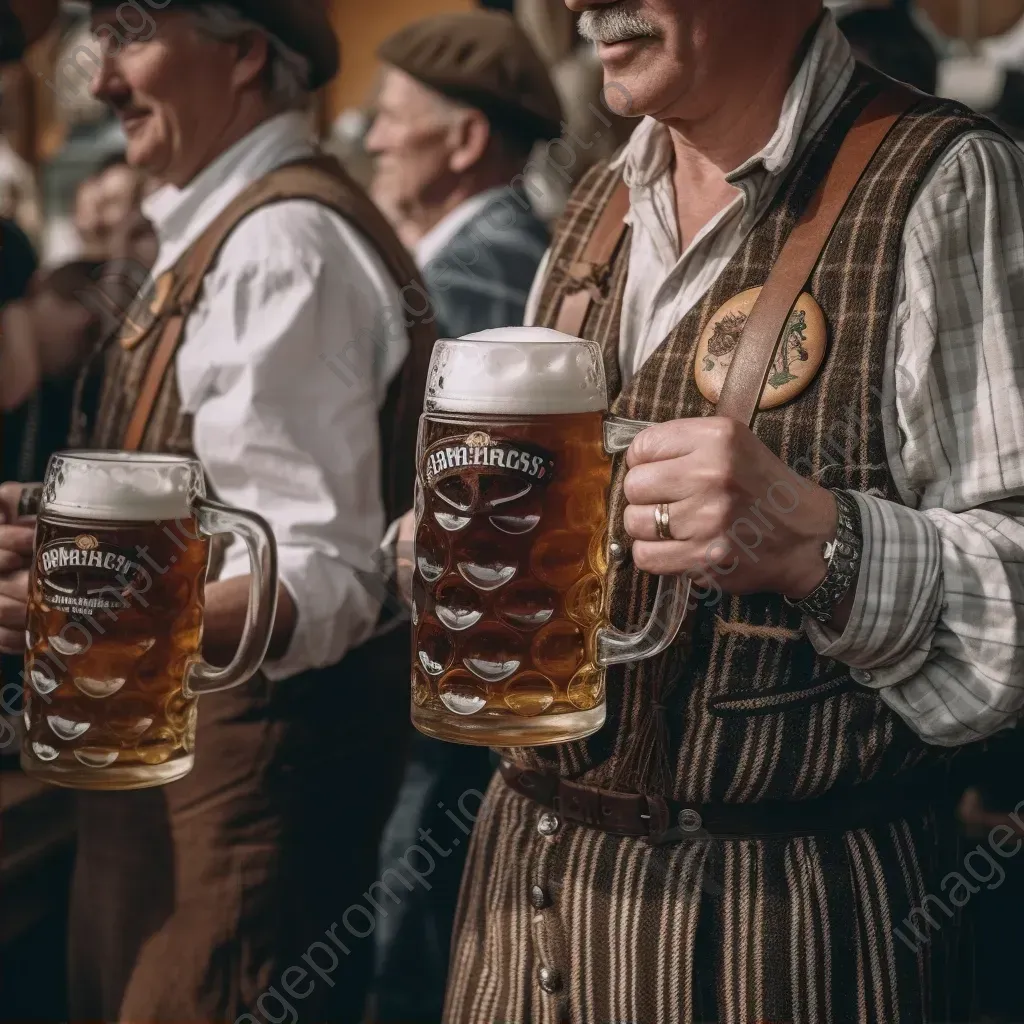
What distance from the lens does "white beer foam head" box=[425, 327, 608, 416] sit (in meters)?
1.12

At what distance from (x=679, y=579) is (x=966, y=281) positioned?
39 centimetres

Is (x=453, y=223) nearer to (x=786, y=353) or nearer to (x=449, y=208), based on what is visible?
(x=449, y=208)

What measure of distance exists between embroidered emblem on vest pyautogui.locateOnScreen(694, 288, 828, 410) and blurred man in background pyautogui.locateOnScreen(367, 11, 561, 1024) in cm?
183

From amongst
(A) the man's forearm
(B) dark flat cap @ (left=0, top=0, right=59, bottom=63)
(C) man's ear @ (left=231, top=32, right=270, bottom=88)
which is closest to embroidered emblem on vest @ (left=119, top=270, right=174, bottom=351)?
(C) man's ear @ (left=231, top=32, right=270, bottom=88)

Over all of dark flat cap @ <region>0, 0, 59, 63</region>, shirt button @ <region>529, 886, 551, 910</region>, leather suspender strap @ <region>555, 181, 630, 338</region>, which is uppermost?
dark flat cap @ <region>0, 0, 59, 63</region>

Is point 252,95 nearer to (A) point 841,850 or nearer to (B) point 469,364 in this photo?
(B) point 469,364

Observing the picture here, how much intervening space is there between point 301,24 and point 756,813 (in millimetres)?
1520

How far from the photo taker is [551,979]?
1.38 metres

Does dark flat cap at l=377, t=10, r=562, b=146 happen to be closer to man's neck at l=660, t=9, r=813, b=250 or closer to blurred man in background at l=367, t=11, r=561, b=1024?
blurred man in background at l=367, t=11, r=561, b=1024

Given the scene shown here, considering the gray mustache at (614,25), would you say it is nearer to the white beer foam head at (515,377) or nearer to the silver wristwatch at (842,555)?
the white beer foam head at (515,377)

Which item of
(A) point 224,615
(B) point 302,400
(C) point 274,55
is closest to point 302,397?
(B) point 302,400

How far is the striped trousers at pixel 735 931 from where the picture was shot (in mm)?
1286

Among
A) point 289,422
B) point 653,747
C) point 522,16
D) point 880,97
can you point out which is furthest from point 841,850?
point 522,16

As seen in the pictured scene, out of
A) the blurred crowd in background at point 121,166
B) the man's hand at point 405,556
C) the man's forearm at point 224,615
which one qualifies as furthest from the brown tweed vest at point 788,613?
the blurred crowd in background at point 121,166
